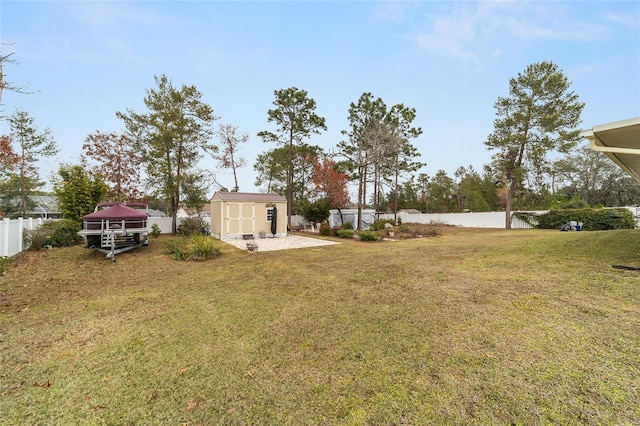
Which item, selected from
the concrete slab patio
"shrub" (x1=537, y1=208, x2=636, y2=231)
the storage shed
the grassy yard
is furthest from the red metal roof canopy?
"shrub" (x1=537, y1=208, x2=636, y2=231)

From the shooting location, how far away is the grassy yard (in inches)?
78.4

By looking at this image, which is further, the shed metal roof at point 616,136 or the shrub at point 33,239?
the shrub at point 33,239

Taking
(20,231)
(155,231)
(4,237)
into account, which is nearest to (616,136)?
(4,237)

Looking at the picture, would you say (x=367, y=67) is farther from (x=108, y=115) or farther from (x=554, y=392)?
(x=108, y=115)

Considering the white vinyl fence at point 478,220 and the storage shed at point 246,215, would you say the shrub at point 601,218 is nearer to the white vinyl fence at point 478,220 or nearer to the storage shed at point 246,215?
the white vinyl fence at point 478,220

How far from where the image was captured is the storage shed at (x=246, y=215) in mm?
14219

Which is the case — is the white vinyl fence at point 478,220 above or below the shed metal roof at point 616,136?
below

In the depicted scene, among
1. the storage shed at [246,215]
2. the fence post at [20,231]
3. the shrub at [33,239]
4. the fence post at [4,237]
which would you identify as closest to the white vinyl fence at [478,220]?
the storage shed at [246,215]

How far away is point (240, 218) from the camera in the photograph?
1459 cm

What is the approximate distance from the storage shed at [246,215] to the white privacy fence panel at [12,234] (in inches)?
280

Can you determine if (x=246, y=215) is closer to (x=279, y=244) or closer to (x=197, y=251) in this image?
(x=279, y=244)

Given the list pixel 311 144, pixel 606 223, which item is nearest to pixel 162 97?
pixel 311 144

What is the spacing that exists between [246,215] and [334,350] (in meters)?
12.8

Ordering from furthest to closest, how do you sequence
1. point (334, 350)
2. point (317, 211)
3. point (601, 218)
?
point (317, 211) → point (601, 218) → point (334, 350)
